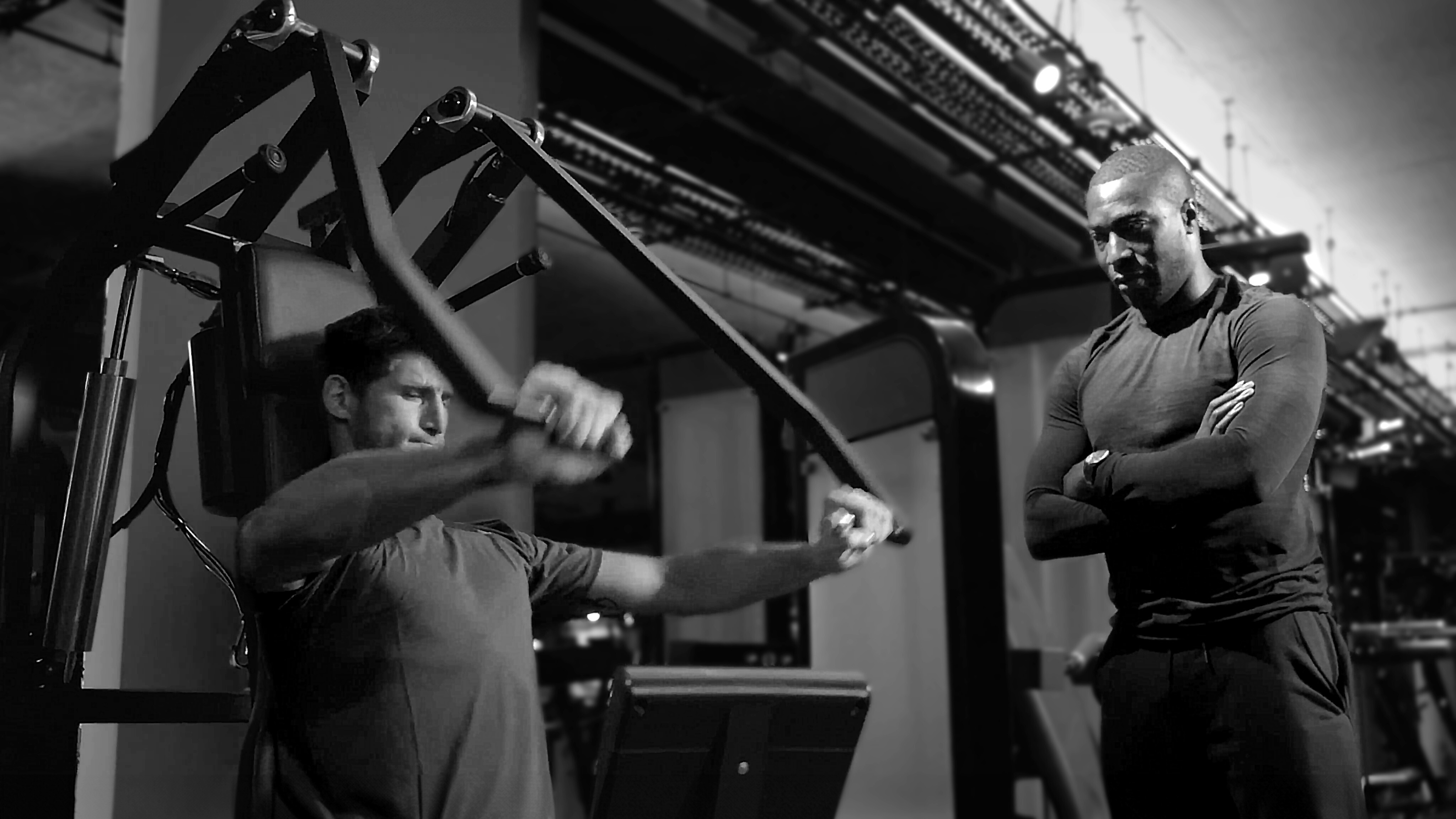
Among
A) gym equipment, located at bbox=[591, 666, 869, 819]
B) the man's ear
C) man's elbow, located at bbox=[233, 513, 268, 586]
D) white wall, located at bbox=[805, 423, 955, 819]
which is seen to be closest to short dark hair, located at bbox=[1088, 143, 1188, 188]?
gym equipment, located at bbox=[591, 666, 869, 819]

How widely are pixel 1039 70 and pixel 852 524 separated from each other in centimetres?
430

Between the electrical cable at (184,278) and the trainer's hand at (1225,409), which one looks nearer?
the trainer's hand at (1225,409)

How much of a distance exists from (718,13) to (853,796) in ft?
14.2

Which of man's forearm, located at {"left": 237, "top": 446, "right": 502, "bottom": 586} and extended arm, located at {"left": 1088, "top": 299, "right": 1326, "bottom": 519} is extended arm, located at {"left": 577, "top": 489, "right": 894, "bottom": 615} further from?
man's forearm, located at {"left": 237, "top": 446, "right": 502, "bottom": 586}

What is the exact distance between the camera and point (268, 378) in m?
1.78

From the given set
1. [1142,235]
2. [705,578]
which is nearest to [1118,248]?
[1142,235]

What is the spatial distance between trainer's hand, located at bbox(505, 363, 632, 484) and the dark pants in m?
0.91

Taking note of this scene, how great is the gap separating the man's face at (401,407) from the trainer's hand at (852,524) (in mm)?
559

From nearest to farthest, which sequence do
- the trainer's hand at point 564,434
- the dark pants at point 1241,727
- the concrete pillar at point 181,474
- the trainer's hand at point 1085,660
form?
the trainer's hand at point 564,434 < the dark pants at point 1241,727 < the concrete pillar at point 181,474 < the trainer's hand at point 1085,660

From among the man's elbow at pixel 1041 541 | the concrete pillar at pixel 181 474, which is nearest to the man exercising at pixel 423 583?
the man's elbow at pixel 1041 541

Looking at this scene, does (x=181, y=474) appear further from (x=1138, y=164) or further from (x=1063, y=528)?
(x=1138, y=164)

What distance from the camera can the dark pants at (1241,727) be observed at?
5.29 feet

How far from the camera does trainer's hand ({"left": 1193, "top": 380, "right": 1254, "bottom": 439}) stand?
5.57 feet

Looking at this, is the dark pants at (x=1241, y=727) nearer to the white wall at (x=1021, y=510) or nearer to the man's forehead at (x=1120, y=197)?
the man's forehead at (x=1120, y=197)
